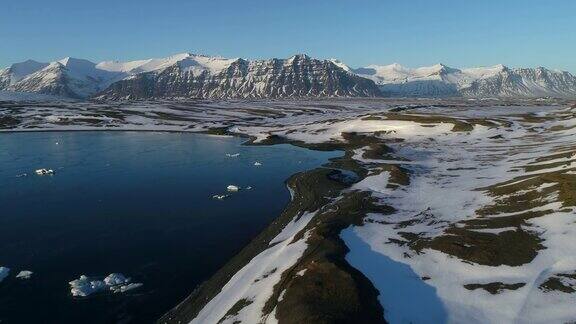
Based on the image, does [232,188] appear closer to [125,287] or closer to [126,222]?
[126,222]

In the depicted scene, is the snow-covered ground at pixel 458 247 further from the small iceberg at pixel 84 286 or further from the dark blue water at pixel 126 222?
the small iceberg at pixel 84 286

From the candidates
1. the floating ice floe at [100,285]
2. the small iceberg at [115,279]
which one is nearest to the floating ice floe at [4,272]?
the floating ice floe at [100,285]

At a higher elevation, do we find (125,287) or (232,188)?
(232,188)

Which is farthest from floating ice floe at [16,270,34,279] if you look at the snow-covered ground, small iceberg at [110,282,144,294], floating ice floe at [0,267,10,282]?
the snow-covered ground

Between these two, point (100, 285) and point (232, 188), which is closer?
point (100, 285)

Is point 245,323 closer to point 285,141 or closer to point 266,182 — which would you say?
point 266,182

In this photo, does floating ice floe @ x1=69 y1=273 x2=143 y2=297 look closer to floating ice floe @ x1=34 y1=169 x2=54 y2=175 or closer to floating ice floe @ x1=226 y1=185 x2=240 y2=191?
floating ice floe @ x1=226 y1=185 x2=240 y2=191

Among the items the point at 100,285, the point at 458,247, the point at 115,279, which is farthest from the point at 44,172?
the point at 458,247
